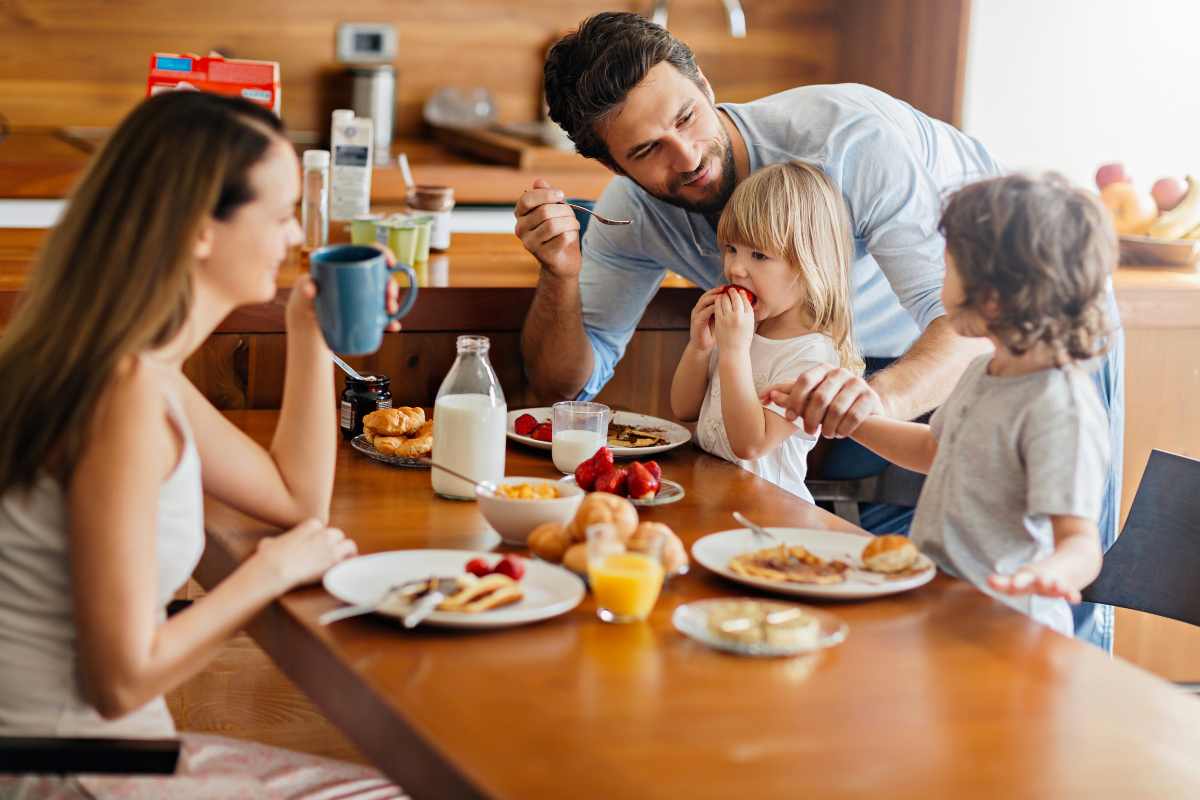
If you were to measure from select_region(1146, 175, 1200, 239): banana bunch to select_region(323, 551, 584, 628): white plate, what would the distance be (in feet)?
6.52

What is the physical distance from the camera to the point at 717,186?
220cm

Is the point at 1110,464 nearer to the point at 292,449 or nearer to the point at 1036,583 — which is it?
the point at 1036,583

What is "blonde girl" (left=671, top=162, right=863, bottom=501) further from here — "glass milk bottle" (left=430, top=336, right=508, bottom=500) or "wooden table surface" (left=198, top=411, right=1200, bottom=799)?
"wooden table surface" (left=198, top=411, right=1200, bottom=799)

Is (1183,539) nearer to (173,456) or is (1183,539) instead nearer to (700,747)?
(700,747)

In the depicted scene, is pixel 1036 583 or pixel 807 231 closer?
pixel 1036 583

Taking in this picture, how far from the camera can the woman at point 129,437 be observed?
116cm

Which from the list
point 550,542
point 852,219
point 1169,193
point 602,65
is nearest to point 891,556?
point 550,542

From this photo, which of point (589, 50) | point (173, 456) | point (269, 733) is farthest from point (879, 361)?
point (173, 456)

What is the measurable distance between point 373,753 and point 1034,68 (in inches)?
131

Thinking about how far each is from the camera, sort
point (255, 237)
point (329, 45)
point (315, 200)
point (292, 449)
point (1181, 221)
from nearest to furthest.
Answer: point (255, 237) → point (292, 449) → point (315, 200) → point (1181, 221) → point (329, 45)

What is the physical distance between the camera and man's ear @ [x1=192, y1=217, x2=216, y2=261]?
1.23 m

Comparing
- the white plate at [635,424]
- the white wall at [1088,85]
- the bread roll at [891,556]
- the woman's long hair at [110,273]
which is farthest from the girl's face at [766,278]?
the white wall at [1088,85]

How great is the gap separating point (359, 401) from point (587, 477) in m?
0.42

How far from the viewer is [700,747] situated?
1.01 m
